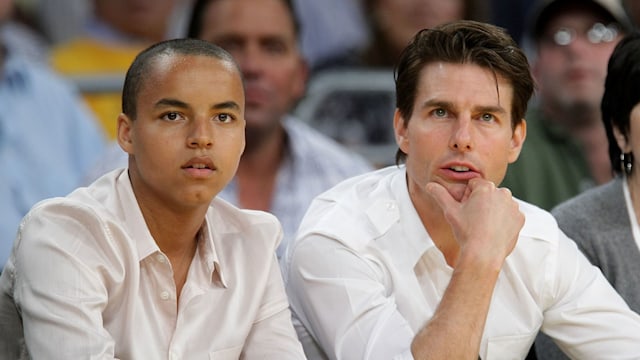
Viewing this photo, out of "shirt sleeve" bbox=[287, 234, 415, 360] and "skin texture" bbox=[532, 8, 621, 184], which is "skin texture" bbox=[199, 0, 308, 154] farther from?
"shirt sleeve" bbox=[287, 234, 415, 360]

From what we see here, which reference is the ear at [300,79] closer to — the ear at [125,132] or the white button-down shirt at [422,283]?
the white button-down shirt at [422,283]

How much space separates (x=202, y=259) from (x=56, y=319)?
37 cm

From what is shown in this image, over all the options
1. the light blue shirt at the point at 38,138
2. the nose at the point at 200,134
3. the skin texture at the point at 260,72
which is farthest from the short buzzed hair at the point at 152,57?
the light blue shirt at the point at 38,138

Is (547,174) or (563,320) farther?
(547,174)

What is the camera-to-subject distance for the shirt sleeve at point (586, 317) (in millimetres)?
2436

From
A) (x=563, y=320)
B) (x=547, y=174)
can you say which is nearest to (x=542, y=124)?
(x=547, y=174)

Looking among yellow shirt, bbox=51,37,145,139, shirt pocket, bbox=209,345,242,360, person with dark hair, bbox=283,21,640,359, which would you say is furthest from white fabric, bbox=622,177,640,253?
yellow shirt, bbox=51,37,145,139

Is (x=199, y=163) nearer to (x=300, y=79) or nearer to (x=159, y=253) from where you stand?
(x=159, y=253)

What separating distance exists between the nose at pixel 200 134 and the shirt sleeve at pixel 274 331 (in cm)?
31

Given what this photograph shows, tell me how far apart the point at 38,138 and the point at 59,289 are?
7.46 feet

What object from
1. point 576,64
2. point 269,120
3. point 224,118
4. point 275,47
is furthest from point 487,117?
point 576,64

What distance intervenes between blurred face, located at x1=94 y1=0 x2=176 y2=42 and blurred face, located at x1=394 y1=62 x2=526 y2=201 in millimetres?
2529

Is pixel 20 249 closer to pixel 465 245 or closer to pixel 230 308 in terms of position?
pixel 230 308

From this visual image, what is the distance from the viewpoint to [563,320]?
97.0 inches
